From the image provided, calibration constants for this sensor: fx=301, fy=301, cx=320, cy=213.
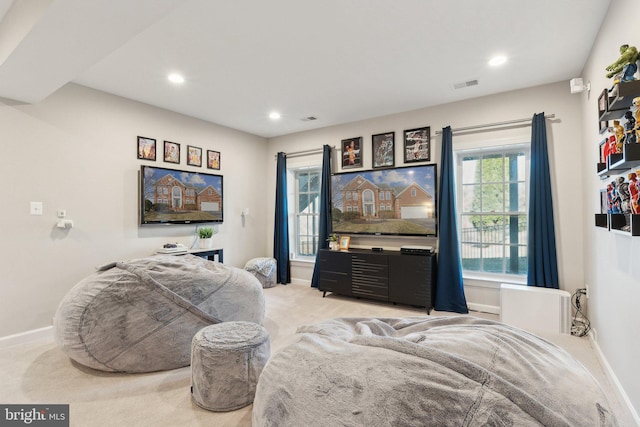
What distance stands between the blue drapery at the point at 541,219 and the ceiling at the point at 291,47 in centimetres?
65

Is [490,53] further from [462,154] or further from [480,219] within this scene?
[480,219]

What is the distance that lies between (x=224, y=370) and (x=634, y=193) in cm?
251

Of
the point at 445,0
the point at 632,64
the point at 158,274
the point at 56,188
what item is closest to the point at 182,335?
the point at 158,274

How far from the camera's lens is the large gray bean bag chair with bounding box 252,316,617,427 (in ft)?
2.91

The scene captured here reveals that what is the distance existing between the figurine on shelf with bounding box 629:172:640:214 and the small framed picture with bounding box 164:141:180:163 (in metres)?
4.59

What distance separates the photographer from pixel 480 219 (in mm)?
3967

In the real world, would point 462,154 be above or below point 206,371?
above

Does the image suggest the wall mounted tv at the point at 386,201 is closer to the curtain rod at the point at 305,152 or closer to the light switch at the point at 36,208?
the curtain rod at the point at 305,152

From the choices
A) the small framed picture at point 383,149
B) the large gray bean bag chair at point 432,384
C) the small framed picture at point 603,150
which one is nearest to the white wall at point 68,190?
the small framed picture at point 383,149

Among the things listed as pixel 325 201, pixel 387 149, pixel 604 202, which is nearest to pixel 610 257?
pixel 604 202

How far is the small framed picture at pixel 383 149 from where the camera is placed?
442 cm

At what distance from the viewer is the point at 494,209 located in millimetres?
3893

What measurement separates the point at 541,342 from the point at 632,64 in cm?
160

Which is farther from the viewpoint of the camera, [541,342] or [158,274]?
[158,274]
